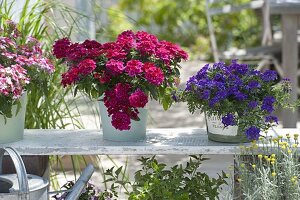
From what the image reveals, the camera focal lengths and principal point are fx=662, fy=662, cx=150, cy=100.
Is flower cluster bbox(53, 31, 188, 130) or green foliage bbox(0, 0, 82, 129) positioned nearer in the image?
flower cluster bbox(53, 31, 188, 130)

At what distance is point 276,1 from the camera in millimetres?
4406

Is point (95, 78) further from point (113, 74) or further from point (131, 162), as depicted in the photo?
point (131, 162)

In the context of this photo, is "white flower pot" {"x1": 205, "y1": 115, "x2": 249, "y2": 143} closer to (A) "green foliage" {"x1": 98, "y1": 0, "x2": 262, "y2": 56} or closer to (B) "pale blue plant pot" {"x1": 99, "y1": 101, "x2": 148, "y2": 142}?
(B) "pale blue plant pot" {"x1": 99, "y1": 101, "x2": 148, "y2": 142}

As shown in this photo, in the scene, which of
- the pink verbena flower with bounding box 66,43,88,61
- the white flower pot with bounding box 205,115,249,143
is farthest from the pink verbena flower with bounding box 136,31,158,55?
the white flower pot with bounding box 205,115,249,143

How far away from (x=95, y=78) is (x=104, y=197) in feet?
1.69

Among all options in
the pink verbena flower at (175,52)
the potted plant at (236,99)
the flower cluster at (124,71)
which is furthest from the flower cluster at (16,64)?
the potted plant at (236,99)

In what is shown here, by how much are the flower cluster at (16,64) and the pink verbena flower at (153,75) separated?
413 millimetres

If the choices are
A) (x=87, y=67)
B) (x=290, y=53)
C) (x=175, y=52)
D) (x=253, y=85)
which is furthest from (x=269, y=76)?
(x=290, y=53)

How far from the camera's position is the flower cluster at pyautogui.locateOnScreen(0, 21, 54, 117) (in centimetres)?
236

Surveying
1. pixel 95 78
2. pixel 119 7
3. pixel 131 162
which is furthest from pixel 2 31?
pixel 119 7

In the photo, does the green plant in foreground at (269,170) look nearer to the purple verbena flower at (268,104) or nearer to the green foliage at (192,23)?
the purple verbena flower at (268,104)

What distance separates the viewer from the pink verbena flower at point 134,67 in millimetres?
2322

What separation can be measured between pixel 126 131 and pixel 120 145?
0.07 m

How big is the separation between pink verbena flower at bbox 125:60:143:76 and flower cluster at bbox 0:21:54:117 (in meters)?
0.34
